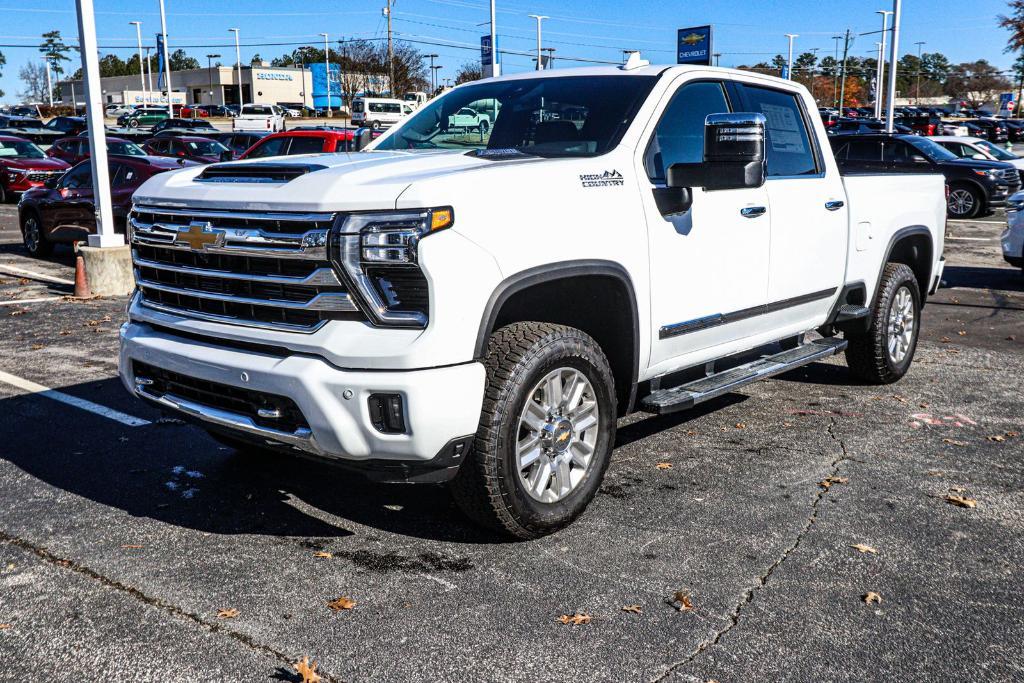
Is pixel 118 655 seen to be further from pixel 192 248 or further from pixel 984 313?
pixel 984 313

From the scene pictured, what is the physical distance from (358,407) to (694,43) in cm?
4120

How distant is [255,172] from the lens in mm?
4301

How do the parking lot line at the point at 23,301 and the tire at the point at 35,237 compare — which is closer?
the parking lot line at the point at 23,301

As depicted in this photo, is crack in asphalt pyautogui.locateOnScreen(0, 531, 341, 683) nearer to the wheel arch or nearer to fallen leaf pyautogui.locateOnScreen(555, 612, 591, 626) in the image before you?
fallen leaf pyautogui.locateOnScreen(555, 612, 591, 626)

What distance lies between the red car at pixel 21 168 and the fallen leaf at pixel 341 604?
2312 cm

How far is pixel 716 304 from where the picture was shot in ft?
16.8

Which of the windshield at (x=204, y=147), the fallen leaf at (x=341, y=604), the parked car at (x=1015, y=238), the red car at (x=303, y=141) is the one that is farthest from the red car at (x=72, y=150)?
the fallen leaf at (x=341, y=604)

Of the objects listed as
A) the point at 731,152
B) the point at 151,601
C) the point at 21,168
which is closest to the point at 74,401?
the point at 151,601

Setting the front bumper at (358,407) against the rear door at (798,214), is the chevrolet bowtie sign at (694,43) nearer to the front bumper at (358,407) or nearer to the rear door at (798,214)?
the rear door at (798,214)

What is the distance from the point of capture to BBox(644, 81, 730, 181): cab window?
4.86m

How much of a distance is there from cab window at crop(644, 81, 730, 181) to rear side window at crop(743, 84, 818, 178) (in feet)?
1.58

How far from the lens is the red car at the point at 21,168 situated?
2452 cm

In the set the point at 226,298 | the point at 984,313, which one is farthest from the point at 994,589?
the point at 984,313

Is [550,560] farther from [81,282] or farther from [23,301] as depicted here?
[23,301]
